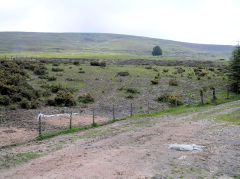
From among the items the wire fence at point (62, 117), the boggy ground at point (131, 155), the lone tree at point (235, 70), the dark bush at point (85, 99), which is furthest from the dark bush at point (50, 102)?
the lone tree at point (235, 70)

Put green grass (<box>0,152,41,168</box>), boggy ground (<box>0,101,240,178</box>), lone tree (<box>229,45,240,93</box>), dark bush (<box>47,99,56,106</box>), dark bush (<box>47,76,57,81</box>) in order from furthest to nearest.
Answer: dark bush (<box>47,76,57,81</box>) → lone tree (<box>229,45,240,93</box>) → dark bush (<box>47,99,56,106</box>) → green grass (<box>0,152,41,168</box>) → boggy ground (<box>0,101,240,178</box>)

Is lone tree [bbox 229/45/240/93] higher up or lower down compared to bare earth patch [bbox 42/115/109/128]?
higher up

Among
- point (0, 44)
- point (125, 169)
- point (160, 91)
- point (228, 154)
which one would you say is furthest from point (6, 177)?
point (0, 44)

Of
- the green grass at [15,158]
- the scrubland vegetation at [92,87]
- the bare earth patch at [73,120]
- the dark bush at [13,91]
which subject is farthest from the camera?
the scrubland vegetation at [92,87]

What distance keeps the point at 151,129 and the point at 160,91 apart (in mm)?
18819

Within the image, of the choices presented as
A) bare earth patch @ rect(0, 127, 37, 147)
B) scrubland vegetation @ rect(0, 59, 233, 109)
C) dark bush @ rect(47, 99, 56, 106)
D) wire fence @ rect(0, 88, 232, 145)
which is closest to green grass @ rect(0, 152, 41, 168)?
bare earth patch @ rect(0, 127, 37, 147)

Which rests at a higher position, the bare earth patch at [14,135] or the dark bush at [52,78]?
the dark bush at [52,78]

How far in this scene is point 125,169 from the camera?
8.77 metres

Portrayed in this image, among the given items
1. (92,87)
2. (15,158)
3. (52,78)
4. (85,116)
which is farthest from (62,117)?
(52,78)

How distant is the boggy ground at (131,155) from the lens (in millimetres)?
8547

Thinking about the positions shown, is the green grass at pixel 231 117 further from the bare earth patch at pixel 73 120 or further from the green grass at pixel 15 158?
the green grass at pixel 15 158

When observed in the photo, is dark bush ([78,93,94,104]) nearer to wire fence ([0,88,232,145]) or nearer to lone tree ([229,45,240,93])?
wire fence ([0,88,232,145])

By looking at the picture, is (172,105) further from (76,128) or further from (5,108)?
(5,108)

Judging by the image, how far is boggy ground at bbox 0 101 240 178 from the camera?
8547mm
